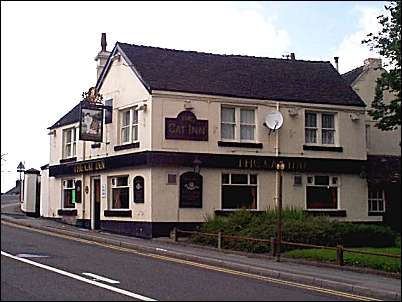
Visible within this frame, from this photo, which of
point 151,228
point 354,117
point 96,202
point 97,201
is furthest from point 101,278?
point 354,117

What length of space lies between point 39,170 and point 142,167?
1490 cm

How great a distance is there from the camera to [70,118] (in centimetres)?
4169

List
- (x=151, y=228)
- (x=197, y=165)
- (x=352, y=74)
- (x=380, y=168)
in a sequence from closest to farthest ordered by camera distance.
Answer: (x=151, y=228) < (x=197, y=165) < (x=380, y=168) < (x=352, y=74)

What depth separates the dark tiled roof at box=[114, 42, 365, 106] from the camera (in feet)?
109

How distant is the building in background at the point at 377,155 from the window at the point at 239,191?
5974 mm

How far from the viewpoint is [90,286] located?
52.1 feet

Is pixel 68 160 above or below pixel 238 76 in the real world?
below

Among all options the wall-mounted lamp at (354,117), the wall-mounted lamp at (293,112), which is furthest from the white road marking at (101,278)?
the wall-mounted lamp at (354,117)

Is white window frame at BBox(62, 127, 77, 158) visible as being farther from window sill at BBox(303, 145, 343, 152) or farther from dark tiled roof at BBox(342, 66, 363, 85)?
dark tiled roof at BBox(342, 66, 363, 85)

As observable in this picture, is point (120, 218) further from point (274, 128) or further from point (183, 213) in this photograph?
point (274, 128)

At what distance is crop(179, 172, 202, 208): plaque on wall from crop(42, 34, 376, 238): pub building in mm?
42

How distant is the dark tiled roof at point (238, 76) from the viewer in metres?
33.2

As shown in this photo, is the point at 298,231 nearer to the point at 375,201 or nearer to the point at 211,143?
the point at 211,143

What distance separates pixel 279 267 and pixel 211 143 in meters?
11.7
